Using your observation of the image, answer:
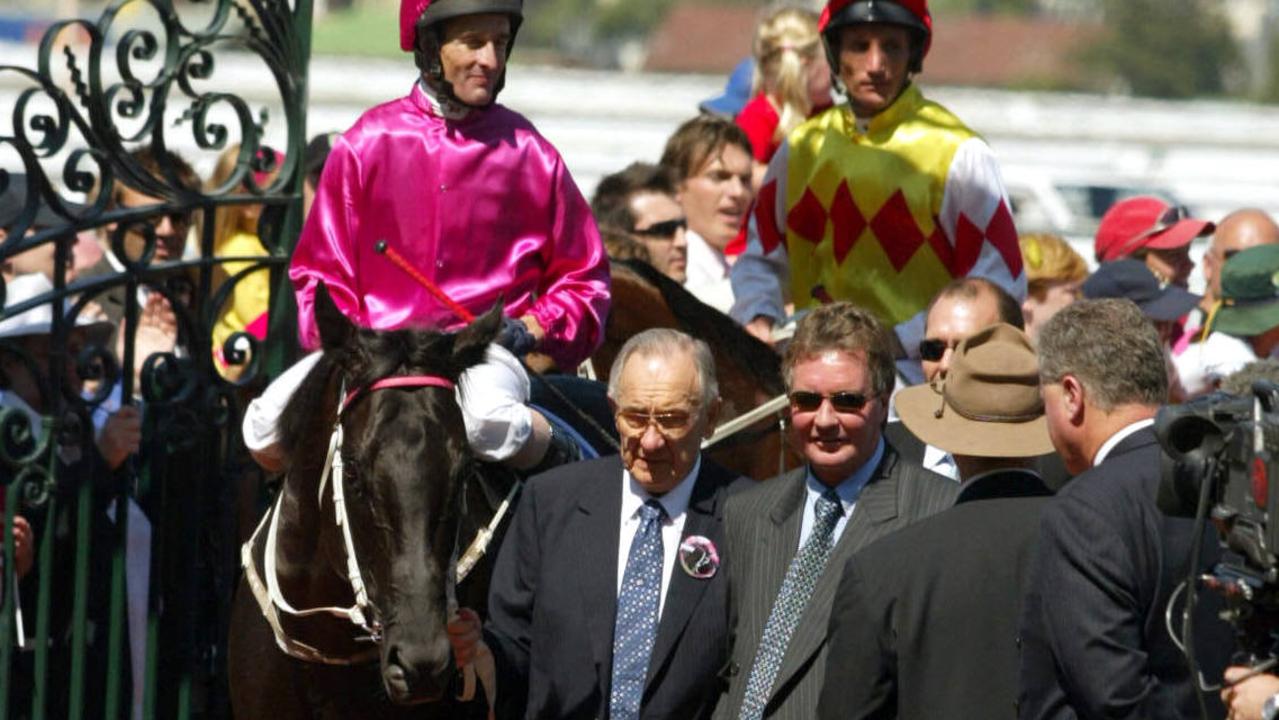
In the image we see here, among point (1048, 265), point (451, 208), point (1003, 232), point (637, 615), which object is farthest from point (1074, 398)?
point (1048, 265)

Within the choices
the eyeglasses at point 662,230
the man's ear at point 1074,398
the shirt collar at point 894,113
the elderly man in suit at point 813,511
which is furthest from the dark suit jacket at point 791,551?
the eyeglasses at point 662,230

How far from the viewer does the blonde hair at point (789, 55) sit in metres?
9.79

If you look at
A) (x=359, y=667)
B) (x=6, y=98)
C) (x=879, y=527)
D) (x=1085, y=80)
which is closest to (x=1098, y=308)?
(x=879, y=527)

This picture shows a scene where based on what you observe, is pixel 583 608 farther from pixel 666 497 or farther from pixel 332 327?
pixel 332 327

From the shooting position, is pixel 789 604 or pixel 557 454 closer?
pixel 789 604

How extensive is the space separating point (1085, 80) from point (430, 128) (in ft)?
303

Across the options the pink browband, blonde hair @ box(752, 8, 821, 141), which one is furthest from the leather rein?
blonde hair @ box(752, 8, 821, 141)

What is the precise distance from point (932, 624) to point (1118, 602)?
18.5 inches

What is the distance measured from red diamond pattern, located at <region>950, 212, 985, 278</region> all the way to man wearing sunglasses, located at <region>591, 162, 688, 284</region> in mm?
1770

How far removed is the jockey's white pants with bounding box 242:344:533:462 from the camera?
18.7 feet

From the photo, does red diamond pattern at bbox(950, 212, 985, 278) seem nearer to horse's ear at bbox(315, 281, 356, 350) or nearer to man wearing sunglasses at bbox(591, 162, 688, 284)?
man wearing sunglasses at bbox(591, 162, 688, 284)

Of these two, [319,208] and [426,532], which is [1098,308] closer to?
[426,532]

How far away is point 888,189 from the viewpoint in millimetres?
7531

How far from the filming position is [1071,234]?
1875cm
